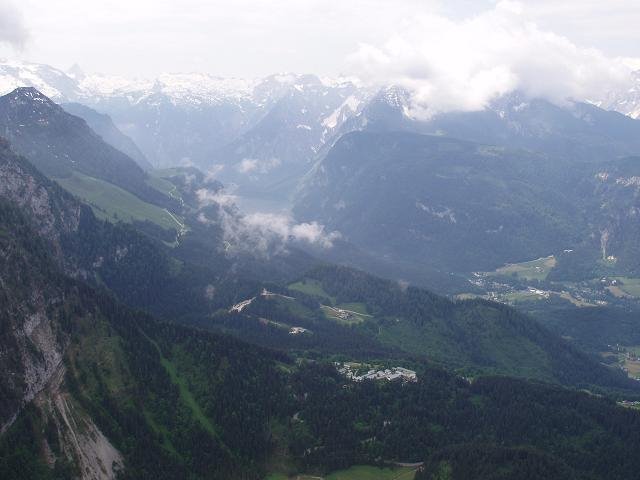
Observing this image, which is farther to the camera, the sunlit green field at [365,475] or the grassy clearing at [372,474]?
the sunlit green field at [365,475]

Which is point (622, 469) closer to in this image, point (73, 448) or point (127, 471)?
point (127, 471)

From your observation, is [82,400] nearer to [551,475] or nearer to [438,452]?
[438,452]

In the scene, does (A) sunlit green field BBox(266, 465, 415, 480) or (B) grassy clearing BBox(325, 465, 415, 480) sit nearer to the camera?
(B) grassy clearing BBox(325, 465, 415, 480)

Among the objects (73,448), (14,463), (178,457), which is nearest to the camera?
(14,463)

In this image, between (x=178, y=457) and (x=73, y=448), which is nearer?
(x=73, y=448)

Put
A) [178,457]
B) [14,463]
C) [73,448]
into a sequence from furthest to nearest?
[178,457] < [73,448] < [14,463]

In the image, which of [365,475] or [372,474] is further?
[372,474]

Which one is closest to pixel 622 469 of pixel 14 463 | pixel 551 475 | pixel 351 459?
pixel 551 475

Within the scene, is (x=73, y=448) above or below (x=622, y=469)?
below

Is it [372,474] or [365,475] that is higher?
[372,474]

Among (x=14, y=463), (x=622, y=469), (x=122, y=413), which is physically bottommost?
(x=14, y=463)
